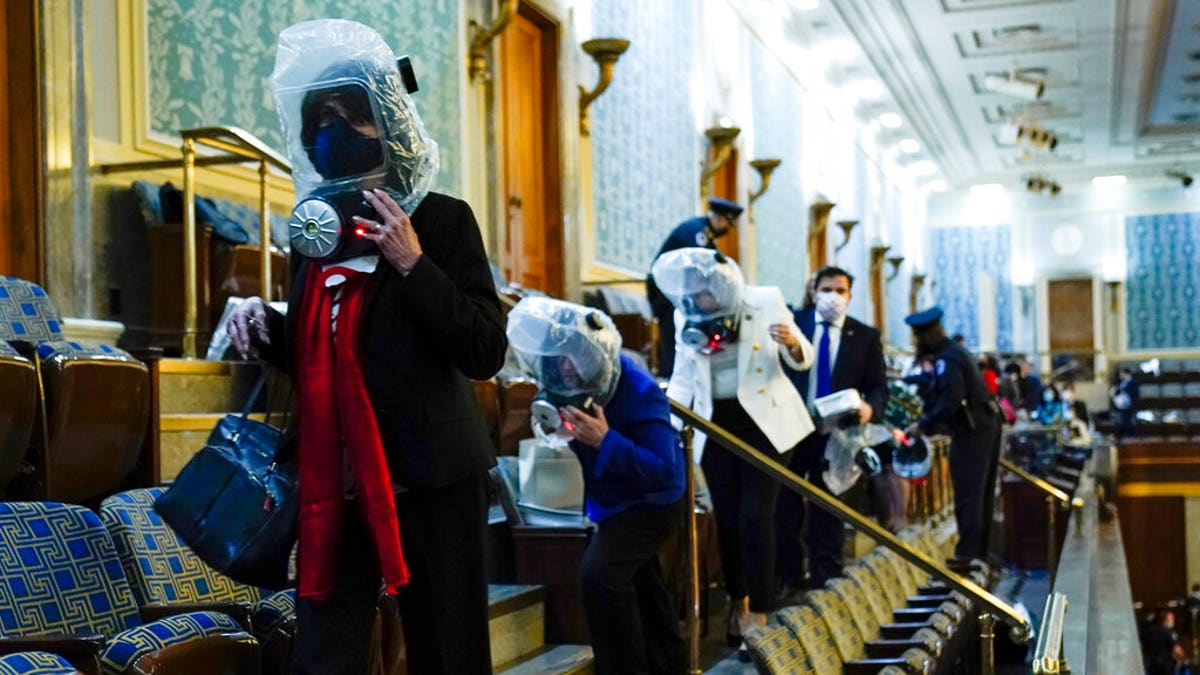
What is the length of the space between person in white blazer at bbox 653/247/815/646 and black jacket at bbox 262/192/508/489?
7.25 feet

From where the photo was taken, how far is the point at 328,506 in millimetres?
2119

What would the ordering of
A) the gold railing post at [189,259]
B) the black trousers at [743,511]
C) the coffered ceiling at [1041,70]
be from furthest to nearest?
the coffered ceiling at [1041,70], the gold railing post at [189,259], the black trousers at [743,511]

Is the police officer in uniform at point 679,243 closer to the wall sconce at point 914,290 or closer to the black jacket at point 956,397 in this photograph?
the black jacket at point 956,397

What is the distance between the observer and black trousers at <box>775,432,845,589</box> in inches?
201

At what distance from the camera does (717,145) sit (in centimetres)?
1148

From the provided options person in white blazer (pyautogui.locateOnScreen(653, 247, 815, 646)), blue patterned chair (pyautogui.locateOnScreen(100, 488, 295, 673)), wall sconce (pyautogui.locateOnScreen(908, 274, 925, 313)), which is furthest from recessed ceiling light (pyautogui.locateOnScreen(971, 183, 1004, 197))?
blue patterned chair (pyautogui.locateOnScreen(100, 488, 295, 673))

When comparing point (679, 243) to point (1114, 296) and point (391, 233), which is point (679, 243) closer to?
point (391, 233)

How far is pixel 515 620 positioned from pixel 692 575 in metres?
0.52

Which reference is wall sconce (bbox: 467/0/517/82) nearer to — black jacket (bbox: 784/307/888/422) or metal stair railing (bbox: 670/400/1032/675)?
black jacket (bbox: 784/307/888/422)

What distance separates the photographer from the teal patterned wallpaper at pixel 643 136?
9.38m

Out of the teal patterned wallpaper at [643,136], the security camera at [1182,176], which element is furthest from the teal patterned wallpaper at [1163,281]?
the teal patterned wallpaper at [643,136]

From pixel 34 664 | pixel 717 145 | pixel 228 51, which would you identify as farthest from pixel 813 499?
pixel 717 145

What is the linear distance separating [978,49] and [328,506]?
15.0 metres

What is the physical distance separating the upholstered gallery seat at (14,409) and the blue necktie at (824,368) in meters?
3.11
